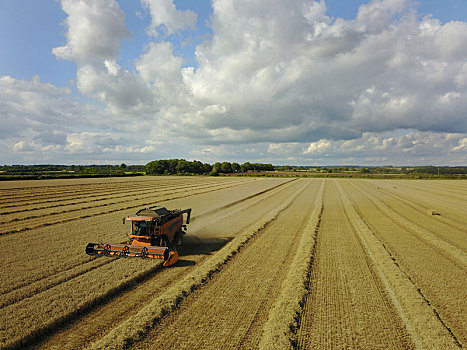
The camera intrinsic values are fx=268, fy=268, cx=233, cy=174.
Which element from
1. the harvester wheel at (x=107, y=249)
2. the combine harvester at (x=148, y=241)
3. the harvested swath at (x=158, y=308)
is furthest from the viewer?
the harvester wheel at (x=107, y=249)

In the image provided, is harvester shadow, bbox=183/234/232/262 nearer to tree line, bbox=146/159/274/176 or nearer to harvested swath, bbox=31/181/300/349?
harvested swath, bbox=31/181/300/349

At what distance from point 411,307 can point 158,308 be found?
6.79 metres

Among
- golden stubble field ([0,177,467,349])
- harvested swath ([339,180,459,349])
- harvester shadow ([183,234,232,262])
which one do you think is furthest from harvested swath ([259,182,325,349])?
harvester shadow ([183,234,232,262])

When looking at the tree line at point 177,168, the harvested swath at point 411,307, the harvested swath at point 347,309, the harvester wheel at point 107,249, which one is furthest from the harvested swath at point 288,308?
the tree line at point 177,168

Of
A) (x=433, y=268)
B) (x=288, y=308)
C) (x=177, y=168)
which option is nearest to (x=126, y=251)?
(x=288, y=308)

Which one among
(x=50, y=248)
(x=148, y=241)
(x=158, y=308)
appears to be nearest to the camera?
(x=158, y=308)

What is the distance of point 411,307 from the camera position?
729cm

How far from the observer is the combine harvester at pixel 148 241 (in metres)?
10.2

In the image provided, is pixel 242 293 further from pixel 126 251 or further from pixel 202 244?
pixel 202 244

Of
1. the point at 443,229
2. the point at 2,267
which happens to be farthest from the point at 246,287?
the point at 443,229

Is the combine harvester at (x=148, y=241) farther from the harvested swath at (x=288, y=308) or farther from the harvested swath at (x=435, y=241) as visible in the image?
the harvested swath at (x=435, y=241)

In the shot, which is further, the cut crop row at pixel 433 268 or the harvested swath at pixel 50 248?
the harvested swath at pixel 50 248

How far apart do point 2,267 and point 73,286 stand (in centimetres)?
395

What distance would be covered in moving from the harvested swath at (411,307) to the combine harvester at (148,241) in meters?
7.41
